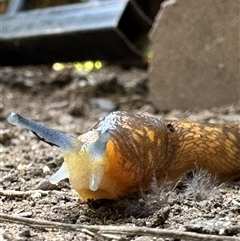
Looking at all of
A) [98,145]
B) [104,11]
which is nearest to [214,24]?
[104,11]

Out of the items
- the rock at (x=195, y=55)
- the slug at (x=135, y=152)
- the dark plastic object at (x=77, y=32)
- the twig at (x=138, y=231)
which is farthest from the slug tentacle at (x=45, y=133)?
the dark plastic object at (x=77, y=32)

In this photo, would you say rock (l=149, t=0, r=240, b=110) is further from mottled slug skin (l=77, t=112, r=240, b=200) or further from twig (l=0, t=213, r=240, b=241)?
twig (l=0, t=213, r=240, b=241)

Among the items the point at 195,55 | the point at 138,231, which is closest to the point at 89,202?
the point at 138,231

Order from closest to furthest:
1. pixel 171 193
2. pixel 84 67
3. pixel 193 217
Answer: pixel 193 217 → pixel 171 193 → pixel 84 67

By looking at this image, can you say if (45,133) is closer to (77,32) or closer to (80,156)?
(80,156)

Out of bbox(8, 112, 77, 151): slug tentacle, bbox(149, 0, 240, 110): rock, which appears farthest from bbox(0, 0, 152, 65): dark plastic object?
bbox(8, 112, 77, 151): slug tentacle

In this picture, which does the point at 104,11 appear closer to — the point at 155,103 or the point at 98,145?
the point at 155,103
